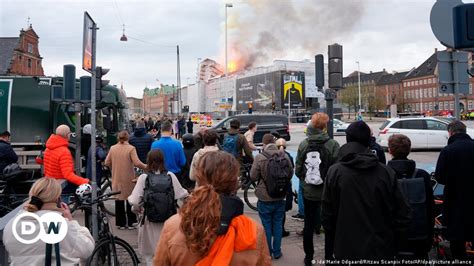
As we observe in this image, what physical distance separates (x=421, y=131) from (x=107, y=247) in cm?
1880

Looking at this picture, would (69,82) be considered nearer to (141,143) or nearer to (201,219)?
(141,143)

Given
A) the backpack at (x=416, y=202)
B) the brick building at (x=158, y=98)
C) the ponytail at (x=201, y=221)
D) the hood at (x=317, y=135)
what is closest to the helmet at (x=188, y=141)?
the hood at (x=317, y=135)

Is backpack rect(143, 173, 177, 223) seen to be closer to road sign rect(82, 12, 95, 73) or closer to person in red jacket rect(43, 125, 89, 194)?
road sign rect(82, 12, 95, 73)

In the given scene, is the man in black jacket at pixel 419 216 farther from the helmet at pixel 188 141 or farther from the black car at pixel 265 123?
the black car at pixel 265 123

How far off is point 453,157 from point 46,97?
45.9ft

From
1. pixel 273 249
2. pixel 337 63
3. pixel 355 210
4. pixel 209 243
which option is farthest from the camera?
pixel 337 63

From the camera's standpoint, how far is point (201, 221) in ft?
6.32

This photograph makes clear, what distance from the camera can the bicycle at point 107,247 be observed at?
4.45 meters

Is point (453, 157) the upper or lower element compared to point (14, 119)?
lower

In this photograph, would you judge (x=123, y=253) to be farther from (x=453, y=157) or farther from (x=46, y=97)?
(x=46, y=97)

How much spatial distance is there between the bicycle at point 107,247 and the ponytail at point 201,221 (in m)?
2.68

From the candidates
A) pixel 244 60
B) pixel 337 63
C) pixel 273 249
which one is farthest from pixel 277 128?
pixel 244 60

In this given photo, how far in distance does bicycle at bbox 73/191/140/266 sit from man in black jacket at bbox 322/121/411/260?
7.80 ft

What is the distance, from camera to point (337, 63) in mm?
8867
